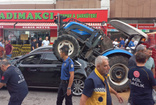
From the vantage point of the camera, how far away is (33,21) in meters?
15.9

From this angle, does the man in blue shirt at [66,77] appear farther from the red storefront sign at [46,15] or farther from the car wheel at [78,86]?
the red storefront sign at [46,15]

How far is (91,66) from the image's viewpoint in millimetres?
6375

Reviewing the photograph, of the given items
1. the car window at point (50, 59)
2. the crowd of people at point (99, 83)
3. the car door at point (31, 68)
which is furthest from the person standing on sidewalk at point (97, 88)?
the car door at point (31, 68)

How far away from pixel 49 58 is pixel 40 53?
0.39 meters

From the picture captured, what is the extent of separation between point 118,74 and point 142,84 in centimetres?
358

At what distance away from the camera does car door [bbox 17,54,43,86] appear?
20.7 ft

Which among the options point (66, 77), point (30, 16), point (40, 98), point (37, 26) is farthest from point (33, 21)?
point (66, 77)

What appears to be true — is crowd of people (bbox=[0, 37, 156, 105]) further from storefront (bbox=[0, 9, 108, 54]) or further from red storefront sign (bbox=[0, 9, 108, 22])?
red storefront sign (bbox=[0, 9, 108, 22])

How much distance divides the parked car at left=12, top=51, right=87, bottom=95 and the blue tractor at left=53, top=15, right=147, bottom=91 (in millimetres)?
292

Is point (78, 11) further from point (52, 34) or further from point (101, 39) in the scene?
point (101, 39)

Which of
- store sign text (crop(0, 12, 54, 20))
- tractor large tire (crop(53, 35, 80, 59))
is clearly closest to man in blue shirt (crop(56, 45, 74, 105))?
tractor large tire (crop(53, 35, 80, 59))

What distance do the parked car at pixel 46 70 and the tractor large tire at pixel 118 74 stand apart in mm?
1157

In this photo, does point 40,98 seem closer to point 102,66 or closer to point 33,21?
point 102,66

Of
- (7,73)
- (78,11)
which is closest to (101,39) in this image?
(7,73)
